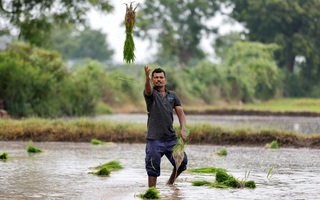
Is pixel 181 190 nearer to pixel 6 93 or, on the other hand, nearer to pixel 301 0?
pixel 6 93

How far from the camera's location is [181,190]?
10727 mm

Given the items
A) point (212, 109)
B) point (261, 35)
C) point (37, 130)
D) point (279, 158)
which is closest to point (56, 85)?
point (212, 109)

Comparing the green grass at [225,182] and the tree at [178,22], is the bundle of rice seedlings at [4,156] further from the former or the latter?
the tree at [178,22]

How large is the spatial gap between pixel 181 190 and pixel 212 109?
28.9 metres

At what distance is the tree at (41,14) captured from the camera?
3016 cm

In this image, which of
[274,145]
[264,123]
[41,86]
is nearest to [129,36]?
[274,145]

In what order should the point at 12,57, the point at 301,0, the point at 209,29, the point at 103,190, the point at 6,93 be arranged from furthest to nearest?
the point at 209,29 → the point at 301,0 → the point at 12,57 → the point at 6,93 → the point at 103,190

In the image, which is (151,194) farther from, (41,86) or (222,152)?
(41,86)

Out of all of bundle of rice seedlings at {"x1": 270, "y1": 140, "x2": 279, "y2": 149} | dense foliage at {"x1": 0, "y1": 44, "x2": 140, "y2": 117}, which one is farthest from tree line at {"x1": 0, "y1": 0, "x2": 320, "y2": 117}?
bundle of rice seedlings at {"x1": 270, "y1": 140, "x2": 279, "y2": 149}

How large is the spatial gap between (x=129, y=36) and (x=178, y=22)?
6209 cm

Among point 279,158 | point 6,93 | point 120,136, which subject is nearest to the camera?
point 279,158

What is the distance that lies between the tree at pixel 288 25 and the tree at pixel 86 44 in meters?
34.2

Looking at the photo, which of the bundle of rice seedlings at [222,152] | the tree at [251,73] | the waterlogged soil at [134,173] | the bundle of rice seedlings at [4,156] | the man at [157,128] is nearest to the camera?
the waterlogged soil at [134,173]

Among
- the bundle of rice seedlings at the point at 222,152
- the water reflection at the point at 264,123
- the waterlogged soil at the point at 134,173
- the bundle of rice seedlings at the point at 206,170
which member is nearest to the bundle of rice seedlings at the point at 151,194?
the waterlogged soil at the point at 134,173
